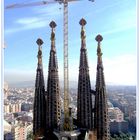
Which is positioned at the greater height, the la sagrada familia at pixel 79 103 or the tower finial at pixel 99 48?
the tower finial at pixel 99 48

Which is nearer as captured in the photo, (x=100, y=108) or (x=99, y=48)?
(x=100, y=108)

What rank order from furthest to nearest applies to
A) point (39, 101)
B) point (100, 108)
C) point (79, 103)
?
point (39, 101), point (79, 103), point (100, 108)

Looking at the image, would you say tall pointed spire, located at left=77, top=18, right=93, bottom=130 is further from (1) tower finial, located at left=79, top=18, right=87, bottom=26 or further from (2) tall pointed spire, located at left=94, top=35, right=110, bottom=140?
(2) tall pointed spire, located at left=94, top=35, right=110, bottom=140

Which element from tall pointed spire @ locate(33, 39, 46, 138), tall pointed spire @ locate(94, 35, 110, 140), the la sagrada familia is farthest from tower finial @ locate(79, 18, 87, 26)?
tall pointed spire @ locate(33, 39, 46, 138)

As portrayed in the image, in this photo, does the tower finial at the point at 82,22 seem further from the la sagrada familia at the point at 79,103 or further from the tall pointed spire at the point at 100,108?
the tall pointed spire at the point at 100,108

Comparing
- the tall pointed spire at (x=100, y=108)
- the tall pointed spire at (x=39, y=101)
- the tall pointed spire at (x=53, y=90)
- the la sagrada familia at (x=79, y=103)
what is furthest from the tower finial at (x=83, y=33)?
the tall pointed spire at (x=39, y=101)

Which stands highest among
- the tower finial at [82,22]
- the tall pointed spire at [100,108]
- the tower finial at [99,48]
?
the tower finial at [82,22]

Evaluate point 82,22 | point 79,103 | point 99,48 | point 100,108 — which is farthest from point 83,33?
point 100,108

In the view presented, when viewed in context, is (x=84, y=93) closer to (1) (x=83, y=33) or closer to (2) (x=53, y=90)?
(2) (x=53, y=90)
